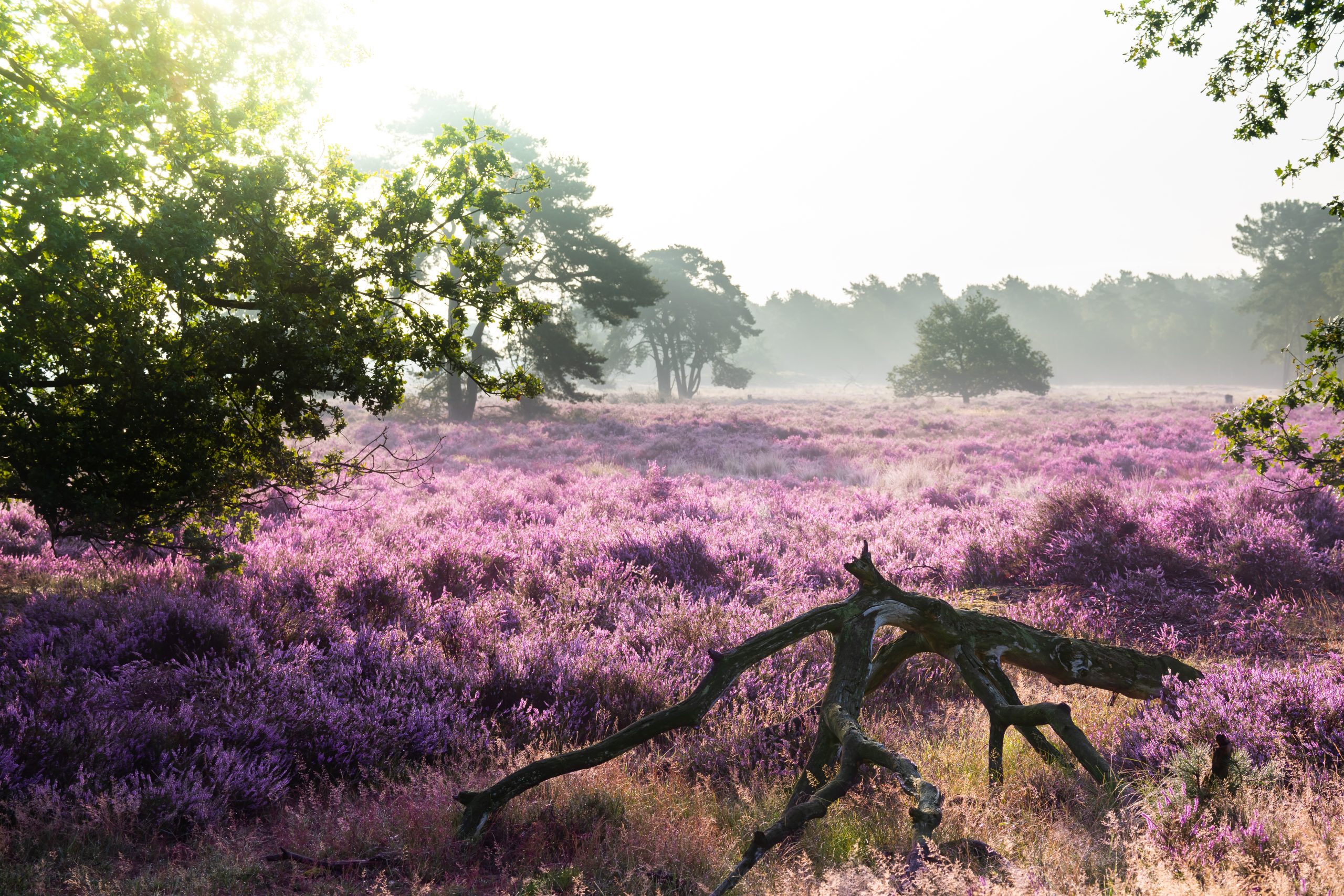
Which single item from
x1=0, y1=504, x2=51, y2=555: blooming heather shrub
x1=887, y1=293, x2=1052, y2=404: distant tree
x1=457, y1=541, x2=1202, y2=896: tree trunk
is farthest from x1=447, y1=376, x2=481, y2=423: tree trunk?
x1=887, y1=293, x2=1052, y2=404: distant tree

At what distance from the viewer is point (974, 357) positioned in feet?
131

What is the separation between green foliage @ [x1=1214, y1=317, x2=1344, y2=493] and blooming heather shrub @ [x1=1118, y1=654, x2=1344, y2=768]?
59.2 inches

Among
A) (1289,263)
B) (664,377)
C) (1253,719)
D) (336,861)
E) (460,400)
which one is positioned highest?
(1289,263)

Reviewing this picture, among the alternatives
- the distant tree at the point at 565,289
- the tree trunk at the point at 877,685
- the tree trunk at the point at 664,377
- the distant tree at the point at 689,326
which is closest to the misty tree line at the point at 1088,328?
the distant tree at the point at 689,326

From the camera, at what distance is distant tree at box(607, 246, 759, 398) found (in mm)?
52969

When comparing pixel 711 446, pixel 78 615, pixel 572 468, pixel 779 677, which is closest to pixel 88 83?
pixel 78 615

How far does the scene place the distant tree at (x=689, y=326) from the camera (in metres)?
53.0

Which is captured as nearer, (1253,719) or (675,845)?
(675,845)

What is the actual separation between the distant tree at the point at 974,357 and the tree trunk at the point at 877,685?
39.3 m

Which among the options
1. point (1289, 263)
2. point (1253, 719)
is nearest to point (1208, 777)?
point (1253, 719)

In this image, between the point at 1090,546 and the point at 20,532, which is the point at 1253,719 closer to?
the point at 1090,546

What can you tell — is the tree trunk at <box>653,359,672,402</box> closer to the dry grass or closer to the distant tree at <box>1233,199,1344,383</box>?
the distant tree at <box>1233,199,1344,383</box>

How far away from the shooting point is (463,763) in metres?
3.34

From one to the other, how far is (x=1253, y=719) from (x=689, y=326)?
5195 cm
